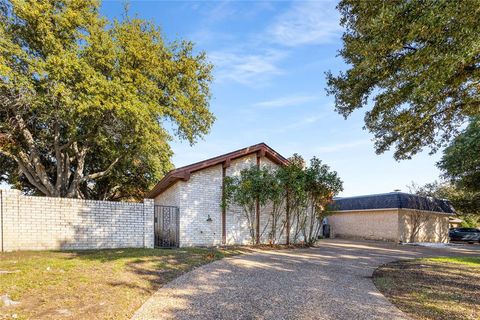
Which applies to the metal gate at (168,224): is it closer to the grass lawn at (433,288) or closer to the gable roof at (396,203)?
the grass lawn at (433,288)

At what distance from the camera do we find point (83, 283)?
5.78 meters

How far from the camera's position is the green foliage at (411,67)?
4.77 meters

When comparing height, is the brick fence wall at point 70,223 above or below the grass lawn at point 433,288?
above

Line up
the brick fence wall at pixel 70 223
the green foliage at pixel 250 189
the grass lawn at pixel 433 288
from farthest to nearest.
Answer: the green foliage at pixel 250 189
the brick fence wall at pixel 70 223
the grass lawn at pixel 433 288

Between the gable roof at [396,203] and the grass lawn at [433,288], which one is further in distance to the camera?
the gable roof at [396,203]

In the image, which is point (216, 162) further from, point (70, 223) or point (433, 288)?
point (433, 288)

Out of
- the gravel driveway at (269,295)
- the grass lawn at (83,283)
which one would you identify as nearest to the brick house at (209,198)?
the grass lawn at (83,283)

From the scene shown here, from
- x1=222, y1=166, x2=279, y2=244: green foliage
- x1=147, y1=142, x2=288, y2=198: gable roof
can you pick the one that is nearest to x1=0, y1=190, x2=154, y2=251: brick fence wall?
x1=147, y1=142, x2=288, y2=198: gable roof

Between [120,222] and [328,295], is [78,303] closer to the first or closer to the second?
[328,295]

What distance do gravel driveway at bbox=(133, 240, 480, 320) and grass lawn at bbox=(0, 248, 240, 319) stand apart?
435 millimetres

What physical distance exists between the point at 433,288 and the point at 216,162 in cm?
984

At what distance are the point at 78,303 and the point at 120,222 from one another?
7114 mm

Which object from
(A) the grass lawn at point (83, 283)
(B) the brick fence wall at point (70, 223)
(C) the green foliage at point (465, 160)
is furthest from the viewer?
(C) the green foliage at point (465, 160)

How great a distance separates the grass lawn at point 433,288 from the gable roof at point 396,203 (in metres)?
12.4
